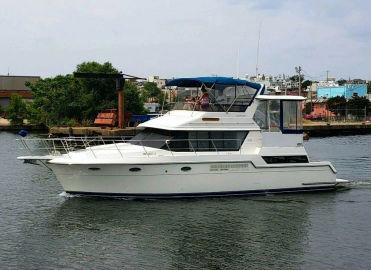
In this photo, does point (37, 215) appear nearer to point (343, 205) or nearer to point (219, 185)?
point (219, 185)

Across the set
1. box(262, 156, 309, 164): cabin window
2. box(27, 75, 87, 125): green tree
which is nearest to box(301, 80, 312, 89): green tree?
box(27, 75, 87, 125): green tree

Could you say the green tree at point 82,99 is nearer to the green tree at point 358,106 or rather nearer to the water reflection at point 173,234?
the green tree at point 358,106

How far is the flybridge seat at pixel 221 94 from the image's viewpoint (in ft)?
70.8

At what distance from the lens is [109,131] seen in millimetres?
54062

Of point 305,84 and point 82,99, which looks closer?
point 82,99

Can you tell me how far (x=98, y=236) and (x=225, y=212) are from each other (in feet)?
15.5

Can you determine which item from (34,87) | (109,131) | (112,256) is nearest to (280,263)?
(112,256)

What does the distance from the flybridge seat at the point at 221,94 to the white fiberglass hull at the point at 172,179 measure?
237cm

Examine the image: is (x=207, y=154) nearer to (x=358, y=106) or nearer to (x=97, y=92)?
(x=97, y=92)

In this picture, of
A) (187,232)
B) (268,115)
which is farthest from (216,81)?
(187,232)

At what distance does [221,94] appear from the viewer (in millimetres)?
21828

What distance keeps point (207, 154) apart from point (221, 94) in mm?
2723

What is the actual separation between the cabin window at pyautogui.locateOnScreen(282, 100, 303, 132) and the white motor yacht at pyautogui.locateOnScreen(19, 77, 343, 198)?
1.6 inches

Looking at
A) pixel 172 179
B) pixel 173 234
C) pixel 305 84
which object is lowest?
pixel 173 234
